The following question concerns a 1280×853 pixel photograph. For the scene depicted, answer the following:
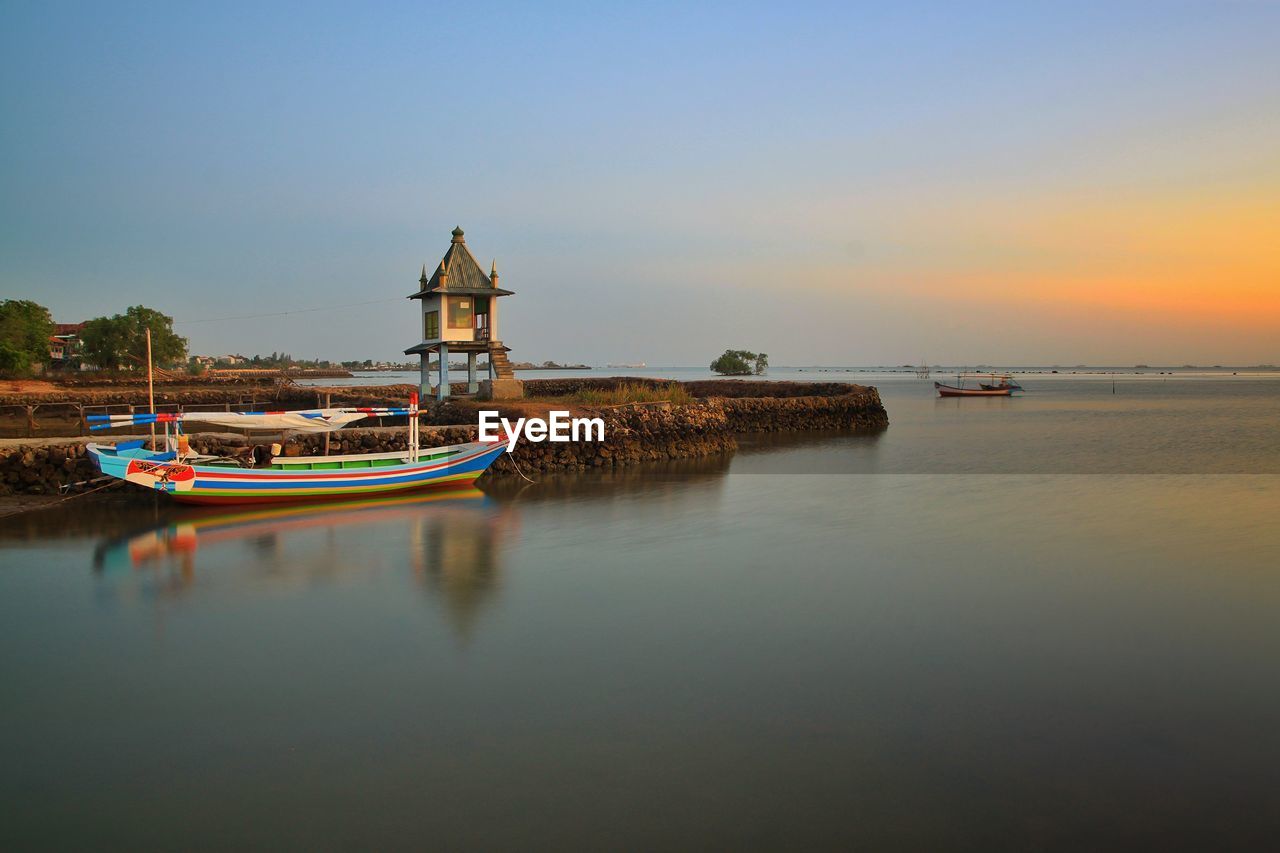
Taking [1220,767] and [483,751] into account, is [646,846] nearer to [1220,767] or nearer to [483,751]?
[483,751]

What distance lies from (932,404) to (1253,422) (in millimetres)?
20406

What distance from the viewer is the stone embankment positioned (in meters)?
18.1

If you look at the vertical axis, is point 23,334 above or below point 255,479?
above

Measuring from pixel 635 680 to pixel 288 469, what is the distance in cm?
1151

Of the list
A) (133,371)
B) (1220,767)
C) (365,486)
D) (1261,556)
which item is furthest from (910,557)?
(133,371)

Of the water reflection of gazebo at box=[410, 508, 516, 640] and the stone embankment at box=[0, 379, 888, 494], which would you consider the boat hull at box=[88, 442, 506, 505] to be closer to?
the stone embankment at box=[0, 379, 888, 494]

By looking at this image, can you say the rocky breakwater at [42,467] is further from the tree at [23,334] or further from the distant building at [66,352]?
the distant building at [66,352]

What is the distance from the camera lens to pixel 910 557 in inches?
528

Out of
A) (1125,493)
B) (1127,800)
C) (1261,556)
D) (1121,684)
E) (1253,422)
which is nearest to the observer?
(1127,800)

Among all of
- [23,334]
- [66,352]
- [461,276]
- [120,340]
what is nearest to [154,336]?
[120,340]

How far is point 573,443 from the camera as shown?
23.6 meters

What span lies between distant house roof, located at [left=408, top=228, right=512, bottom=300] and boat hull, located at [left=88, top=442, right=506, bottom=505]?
9774mm

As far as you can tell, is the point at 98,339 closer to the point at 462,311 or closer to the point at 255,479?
the point at 462,311

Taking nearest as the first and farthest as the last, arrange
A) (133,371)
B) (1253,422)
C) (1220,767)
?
(1220,767)
(1253,422)
(133,371)
